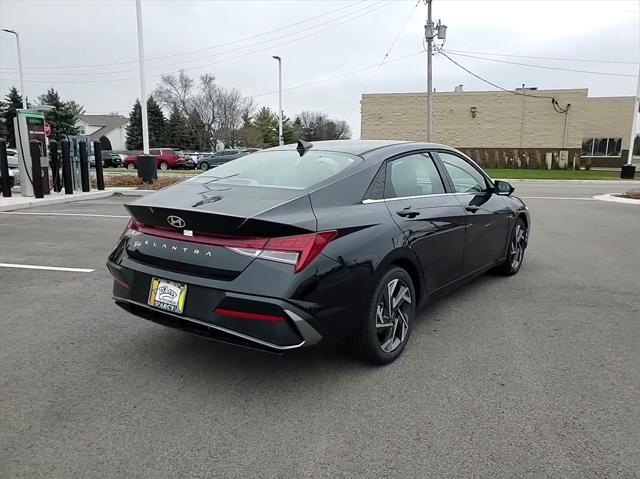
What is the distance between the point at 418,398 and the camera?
10.3ft

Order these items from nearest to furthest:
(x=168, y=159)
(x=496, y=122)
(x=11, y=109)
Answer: (x=496, y=122), (x=168, y=159), (x=11, y=109)

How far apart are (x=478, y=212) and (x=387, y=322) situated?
1838mm

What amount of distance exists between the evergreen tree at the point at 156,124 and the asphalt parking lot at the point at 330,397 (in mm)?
70042

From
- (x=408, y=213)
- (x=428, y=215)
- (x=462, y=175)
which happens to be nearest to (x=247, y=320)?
(x=408, y=213)

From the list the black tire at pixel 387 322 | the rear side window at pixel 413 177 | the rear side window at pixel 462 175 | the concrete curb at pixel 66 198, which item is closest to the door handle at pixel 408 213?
the rear side window at pixel 413 177

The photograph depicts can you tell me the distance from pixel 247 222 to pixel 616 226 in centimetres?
942

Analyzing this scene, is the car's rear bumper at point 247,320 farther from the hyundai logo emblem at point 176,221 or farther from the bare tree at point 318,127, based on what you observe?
the bare tree at point 318,127

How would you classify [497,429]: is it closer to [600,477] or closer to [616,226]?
[600,477]

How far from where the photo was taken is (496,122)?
3634 cm

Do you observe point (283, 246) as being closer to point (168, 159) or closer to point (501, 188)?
point (501, 188)

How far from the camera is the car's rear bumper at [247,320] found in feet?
9.41

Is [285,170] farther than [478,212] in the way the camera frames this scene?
No

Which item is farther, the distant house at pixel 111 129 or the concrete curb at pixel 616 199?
the distant house at pixel 111 129

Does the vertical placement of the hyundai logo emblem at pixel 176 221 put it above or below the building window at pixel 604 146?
below
